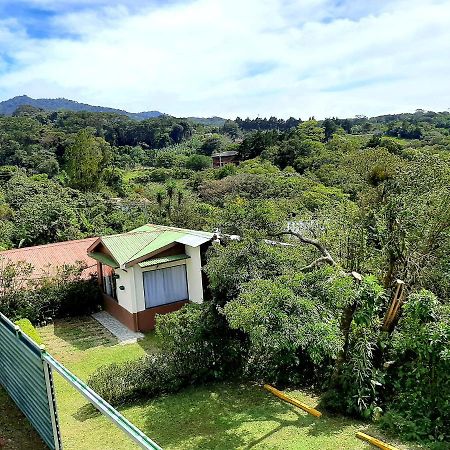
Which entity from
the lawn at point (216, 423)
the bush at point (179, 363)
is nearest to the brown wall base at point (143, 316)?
the lawn at point (216, 423)

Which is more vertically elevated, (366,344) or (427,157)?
(427,157)

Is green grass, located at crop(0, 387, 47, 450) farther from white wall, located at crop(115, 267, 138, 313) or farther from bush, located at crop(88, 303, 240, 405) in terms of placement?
white wall, located at crop(115, 267, 138, 313)

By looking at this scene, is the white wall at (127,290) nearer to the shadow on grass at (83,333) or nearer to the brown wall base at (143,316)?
the brown wall base at (143,316)

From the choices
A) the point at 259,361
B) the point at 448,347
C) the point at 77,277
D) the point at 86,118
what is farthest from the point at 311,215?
the point at 86,118

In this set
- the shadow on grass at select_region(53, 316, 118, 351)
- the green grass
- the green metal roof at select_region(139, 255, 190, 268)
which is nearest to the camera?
the green grass

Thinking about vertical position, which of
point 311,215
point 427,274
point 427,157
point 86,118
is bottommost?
point 427,274

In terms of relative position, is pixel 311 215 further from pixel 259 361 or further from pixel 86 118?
pixel 86 118

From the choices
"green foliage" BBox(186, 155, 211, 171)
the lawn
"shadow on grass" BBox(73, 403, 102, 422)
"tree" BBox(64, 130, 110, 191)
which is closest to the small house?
the lawn
